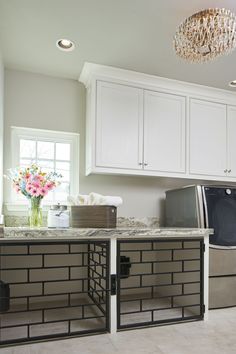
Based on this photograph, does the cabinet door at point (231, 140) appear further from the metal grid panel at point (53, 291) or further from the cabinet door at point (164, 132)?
the metal grid panel at point (53, 291)

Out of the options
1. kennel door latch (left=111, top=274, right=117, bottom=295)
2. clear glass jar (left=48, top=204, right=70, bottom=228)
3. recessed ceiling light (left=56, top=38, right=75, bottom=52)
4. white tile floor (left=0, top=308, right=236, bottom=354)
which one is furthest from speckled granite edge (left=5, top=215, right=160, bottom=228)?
recessed ceiling light (left=56, top=38, right=75, bottom=52)

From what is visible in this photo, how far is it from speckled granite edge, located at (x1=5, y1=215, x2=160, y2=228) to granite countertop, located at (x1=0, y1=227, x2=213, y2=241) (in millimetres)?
729

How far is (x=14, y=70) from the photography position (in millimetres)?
2973

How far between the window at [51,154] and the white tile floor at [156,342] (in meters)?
1.42

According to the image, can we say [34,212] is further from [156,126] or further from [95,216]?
[156,126]

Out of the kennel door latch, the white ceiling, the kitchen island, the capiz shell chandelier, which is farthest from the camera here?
the kennel door latch

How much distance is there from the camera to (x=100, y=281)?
272cm

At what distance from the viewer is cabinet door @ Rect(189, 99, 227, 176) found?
127 inches

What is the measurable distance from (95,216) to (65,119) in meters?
1.24

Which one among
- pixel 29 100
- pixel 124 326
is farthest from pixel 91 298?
pixel 29 100

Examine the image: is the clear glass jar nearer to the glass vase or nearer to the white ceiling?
the glass vase

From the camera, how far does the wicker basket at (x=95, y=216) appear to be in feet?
7.80

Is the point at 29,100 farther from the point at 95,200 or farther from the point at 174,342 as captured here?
the point at 174,342

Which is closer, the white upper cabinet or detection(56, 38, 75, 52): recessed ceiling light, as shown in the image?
detection(56, 38, 75, 52): recessed ceiling light
